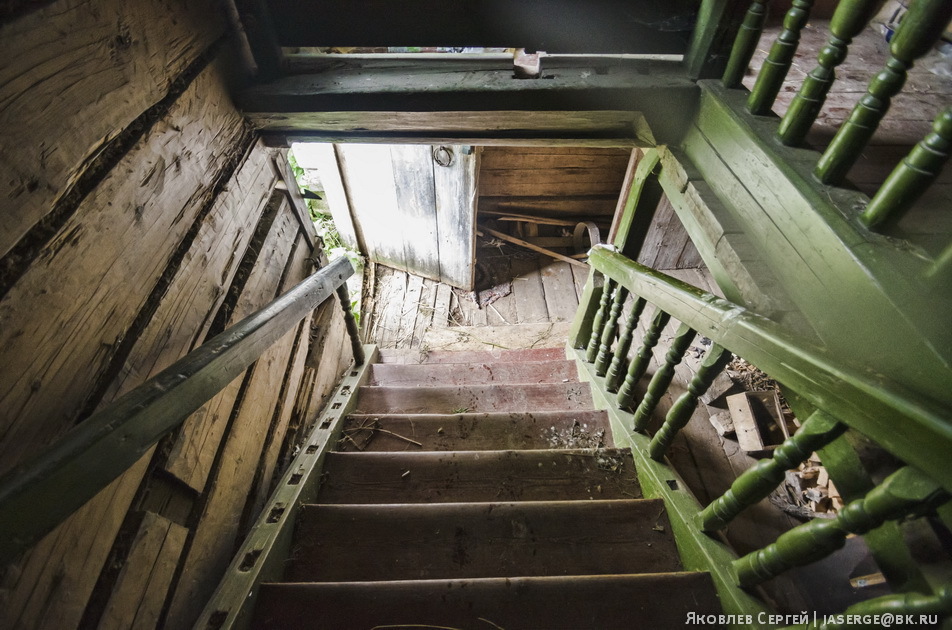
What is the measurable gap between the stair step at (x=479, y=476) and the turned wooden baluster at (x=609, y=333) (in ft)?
1.90

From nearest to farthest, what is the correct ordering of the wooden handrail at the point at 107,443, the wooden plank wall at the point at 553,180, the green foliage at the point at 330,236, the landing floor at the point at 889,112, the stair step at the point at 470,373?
the wooden handrail at the point at 107,443 → the landing floor at the point at 889,112 → the stair step at the point at 470,373 → the green foliage at the point at 330,236 → the wooden plank wall at the point at 553,180

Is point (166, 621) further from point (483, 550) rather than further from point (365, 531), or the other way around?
point (483, 550)

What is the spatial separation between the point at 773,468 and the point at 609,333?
4.19ft

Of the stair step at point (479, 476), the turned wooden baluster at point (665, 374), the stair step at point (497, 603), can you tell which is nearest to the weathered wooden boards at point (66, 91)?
the stair step at point (497, 603)

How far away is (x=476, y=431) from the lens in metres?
2.54

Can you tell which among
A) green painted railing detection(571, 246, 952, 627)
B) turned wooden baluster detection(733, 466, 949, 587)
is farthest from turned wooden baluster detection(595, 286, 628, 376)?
turned wooden baluster detection(733, 466, 949, 587)

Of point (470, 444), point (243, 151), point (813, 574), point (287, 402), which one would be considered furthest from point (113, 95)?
point (813, 574)

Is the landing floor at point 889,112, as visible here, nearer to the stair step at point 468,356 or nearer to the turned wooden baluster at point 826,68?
the turned wooden baluster at point 826,68

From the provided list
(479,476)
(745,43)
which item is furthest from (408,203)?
(745,43)

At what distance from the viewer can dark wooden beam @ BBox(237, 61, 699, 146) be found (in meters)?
2.00

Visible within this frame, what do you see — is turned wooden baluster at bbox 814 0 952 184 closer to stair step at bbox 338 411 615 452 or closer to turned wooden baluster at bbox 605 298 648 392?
turned wooden baluster at bbox 605 298 648 392

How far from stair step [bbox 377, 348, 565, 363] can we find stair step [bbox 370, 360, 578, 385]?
1.15 ft

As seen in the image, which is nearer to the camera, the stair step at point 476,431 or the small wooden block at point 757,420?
the stair step at point 476,431

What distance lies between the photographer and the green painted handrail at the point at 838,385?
0.79 m
